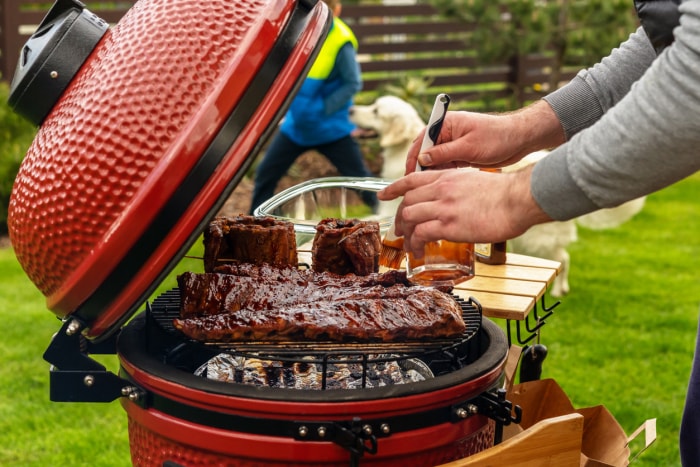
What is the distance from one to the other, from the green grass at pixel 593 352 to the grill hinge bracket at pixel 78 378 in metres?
2.04

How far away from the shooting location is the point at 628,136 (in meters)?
1.73

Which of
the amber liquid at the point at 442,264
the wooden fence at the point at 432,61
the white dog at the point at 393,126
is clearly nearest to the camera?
the amber liquid at the point at 442,264

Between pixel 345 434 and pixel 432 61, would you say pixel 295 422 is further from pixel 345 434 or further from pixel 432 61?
pixel 432 61

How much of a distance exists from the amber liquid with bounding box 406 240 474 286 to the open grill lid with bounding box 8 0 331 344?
0.65m

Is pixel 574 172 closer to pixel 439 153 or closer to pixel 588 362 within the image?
pixel 439 153

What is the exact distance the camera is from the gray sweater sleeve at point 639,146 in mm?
1685

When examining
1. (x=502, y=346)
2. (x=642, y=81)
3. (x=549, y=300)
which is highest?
(x=642, y=81)

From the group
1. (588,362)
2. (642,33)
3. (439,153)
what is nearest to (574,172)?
(439,153)

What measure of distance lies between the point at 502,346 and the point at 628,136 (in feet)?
2.84

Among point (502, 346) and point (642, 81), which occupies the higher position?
point (642, 81)

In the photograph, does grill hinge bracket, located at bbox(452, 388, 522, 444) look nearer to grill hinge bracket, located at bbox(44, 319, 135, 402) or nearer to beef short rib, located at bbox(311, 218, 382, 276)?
beef short rib, located at bbox(311, 218, 382, 276)

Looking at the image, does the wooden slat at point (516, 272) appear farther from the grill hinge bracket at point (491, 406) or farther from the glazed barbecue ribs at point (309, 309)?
the grill hinge bracket at point (491, 406)

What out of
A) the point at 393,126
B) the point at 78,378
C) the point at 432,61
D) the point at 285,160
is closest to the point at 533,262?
the point at 78,378

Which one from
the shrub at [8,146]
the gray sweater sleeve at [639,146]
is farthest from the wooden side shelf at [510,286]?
the shrub at [8,146]
